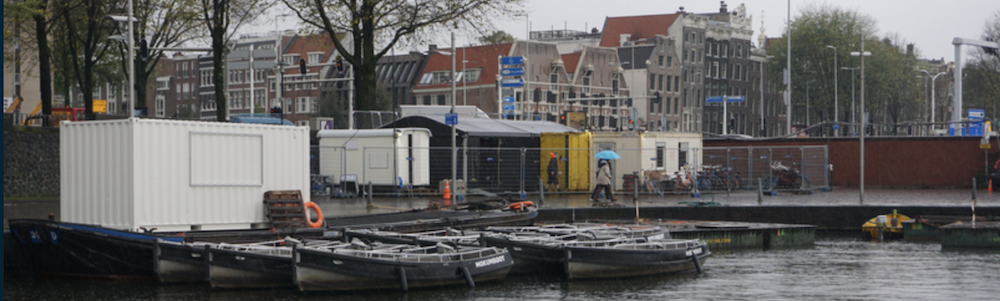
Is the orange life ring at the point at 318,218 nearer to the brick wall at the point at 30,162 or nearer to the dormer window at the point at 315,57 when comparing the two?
the brick wall at the point at 30,162

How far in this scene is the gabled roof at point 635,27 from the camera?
118m

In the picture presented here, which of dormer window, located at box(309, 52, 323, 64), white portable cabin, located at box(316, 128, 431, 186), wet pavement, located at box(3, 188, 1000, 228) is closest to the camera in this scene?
wet pavement, located at box(3, 188, 1000, 228)

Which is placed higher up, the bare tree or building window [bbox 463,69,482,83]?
building window [bbox 463,69,482,83]

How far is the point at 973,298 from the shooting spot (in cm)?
1742

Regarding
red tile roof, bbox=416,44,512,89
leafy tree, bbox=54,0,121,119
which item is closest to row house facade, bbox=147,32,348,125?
red tile roof, bbox=416,44,512,89

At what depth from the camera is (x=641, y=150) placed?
129 feet

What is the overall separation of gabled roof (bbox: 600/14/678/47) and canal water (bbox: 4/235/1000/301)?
93127 mm

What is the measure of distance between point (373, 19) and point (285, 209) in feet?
67.5

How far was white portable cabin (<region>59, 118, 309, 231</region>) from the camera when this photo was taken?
59.9 feet

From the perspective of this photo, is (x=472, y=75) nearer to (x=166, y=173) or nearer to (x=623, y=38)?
(x=623, y=38)

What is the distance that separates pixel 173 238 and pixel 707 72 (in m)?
97.6

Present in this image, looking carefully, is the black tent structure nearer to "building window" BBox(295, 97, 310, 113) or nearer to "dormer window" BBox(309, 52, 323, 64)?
"building window" BBox(295, 97, 310, 113)

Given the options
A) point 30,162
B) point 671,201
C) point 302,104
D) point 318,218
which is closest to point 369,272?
point 318,218

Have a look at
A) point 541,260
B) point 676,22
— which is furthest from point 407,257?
point 676,22
